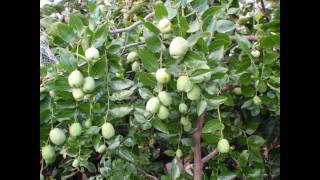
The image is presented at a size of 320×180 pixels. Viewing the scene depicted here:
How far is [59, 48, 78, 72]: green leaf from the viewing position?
3.76ft

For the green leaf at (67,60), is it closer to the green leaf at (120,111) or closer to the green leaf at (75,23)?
the green leaf at (75,23)

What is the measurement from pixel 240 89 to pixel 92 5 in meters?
0.58

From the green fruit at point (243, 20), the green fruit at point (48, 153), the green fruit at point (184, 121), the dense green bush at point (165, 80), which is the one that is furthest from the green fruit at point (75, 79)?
the green fruit at point (243, 20)

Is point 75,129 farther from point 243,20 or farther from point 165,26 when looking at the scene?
point 243,20

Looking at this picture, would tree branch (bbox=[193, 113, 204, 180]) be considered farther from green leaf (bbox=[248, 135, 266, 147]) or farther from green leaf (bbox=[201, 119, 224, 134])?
green leaf (bbox=[248, 135, 266, 147])

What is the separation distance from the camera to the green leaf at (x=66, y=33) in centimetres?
121

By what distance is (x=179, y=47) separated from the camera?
42.0 inches

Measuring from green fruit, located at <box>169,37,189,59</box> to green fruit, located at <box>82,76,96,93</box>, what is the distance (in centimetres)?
24

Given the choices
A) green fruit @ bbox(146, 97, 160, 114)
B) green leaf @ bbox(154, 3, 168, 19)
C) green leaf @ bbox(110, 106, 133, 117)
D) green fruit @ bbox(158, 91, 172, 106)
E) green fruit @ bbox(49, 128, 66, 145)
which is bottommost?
green fruit @ bbox(49, 128, 66, 145)

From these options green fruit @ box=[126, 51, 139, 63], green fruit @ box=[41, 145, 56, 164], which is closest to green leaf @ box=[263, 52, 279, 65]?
green fruit @ box=[126, 51, 139, 63]
